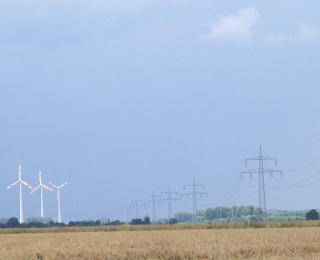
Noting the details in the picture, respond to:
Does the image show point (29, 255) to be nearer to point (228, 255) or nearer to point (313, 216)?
point (228, 255)

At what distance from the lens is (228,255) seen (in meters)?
28.8

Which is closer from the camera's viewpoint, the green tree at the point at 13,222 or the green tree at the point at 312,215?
Result: the green tree at the point at 312,215

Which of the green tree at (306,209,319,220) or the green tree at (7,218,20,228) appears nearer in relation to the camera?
the green tree at (306,209,319,220)

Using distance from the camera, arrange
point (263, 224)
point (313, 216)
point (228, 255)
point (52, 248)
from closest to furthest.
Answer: point (228, 255) → point (52, 248) → point (263, 224) → point (313, 216)

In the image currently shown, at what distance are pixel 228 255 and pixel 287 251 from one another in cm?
347

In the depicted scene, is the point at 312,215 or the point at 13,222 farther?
the point at 13,222

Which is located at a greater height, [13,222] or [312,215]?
[312,215]

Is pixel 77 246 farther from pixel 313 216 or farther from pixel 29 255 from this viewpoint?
pixel 313 216

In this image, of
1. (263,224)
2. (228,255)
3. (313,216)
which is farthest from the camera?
(313,216)

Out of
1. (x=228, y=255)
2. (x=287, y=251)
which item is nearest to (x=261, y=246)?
(x=287, y=251)

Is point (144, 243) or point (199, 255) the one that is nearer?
point (199, 255)

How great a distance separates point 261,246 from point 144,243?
6.60 meters

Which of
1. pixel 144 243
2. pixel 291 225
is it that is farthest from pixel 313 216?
pixel 144 243

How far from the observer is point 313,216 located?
138m
